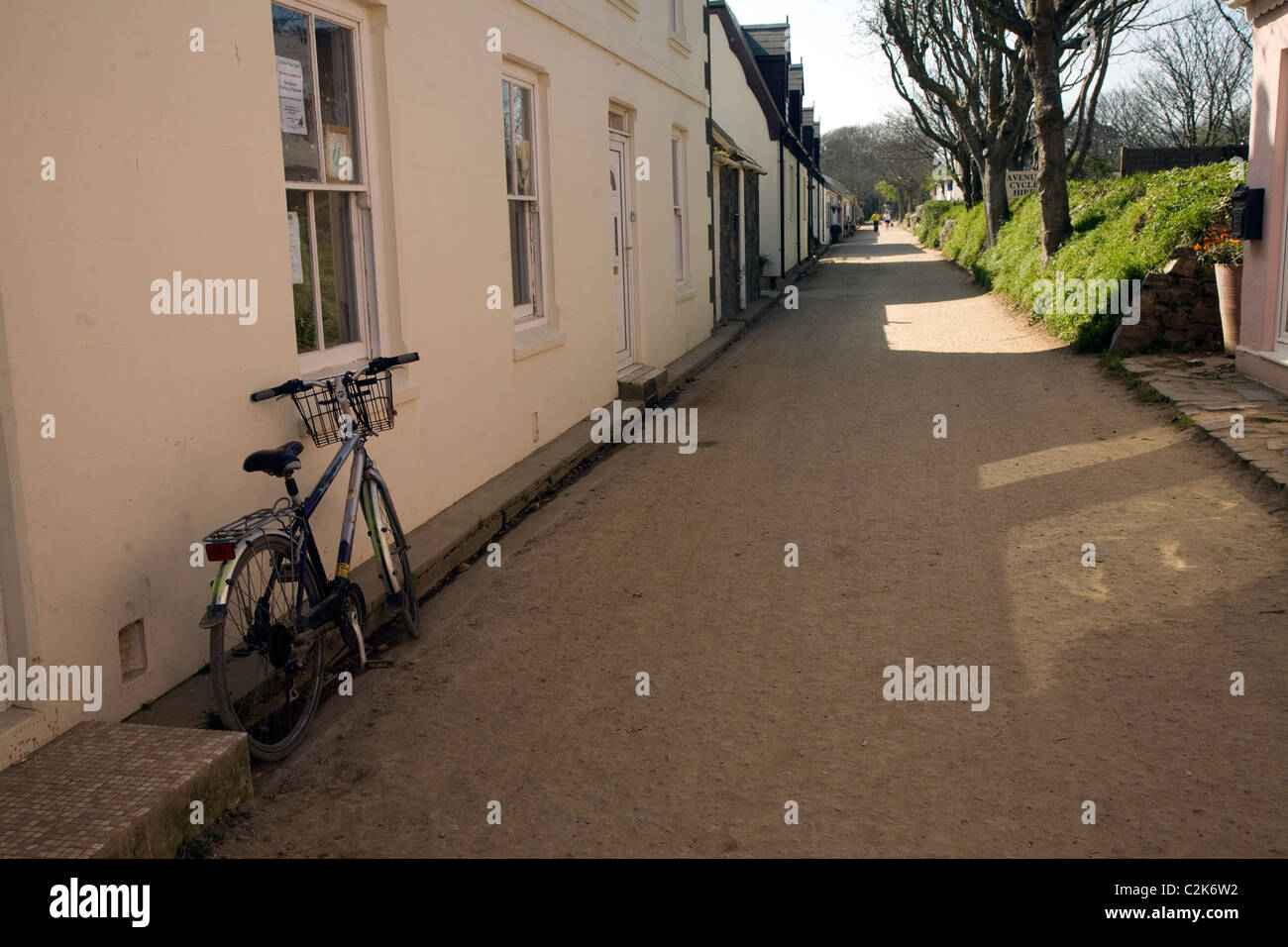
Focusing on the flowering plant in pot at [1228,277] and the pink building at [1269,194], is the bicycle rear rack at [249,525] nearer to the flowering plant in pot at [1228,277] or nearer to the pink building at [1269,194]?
the pink building at [1269,194]

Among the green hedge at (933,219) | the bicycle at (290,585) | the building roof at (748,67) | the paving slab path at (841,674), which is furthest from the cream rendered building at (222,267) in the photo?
the green hedge at (933,219)

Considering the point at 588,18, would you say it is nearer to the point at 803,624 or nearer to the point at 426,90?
the point at 426,90

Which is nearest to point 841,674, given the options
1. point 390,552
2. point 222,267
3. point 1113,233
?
point 390,552

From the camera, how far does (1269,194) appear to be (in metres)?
9.56

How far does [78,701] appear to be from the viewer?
3764 millimetres

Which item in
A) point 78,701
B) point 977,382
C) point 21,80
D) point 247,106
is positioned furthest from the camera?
point 977,382

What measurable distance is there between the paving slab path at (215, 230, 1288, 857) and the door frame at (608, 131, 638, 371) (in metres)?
3.55

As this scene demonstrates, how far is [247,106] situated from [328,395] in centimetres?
126

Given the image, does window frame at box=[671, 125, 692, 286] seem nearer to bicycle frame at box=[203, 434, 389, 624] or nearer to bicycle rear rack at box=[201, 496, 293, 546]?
bicycle frame at box=[203, 434, 389, 624]

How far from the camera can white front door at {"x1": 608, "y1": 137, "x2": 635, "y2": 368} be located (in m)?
11.3

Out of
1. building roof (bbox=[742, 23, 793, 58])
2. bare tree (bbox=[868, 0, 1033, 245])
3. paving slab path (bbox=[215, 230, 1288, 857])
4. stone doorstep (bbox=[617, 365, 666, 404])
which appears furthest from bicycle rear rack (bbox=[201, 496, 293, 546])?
building roof (bbox=[742, 23, 793, 58])

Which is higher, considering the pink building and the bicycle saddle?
the pink building

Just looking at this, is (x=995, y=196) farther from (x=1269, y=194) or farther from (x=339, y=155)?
(x=339, y=155)
